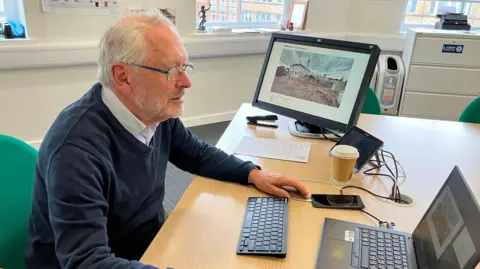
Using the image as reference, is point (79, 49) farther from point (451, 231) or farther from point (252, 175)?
point (451, 231)

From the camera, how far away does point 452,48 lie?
11.2ft

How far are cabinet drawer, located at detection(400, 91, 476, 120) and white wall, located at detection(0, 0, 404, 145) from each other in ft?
2.58

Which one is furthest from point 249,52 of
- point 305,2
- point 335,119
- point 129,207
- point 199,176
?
point 129,207

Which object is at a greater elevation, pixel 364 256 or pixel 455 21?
pixel 455 21

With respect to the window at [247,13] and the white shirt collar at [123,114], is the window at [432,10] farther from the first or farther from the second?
the white shirt collar at [123,114]

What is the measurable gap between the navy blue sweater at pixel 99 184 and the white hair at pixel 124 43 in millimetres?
93

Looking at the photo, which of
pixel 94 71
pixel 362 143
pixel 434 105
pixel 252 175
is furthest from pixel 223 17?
pixel 252 175

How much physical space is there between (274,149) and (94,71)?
6.33 ft

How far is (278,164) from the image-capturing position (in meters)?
1.52

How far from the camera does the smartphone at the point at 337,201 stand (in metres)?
1.21

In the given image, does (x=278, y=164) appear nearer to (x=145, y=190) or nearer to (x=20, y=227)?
(x=145, y=190)

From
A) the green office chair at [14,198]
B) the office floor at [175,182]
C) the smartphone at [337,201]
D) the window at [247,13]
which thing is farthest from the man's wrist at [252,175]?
the window at [247,13]

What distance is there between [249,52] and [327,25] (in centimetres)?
87

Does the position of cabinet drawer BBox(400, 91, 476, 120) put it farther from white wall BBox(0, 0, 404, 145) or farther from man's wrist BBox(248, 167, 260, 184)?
man's wrist BBox(248, 167, 260, 184)
